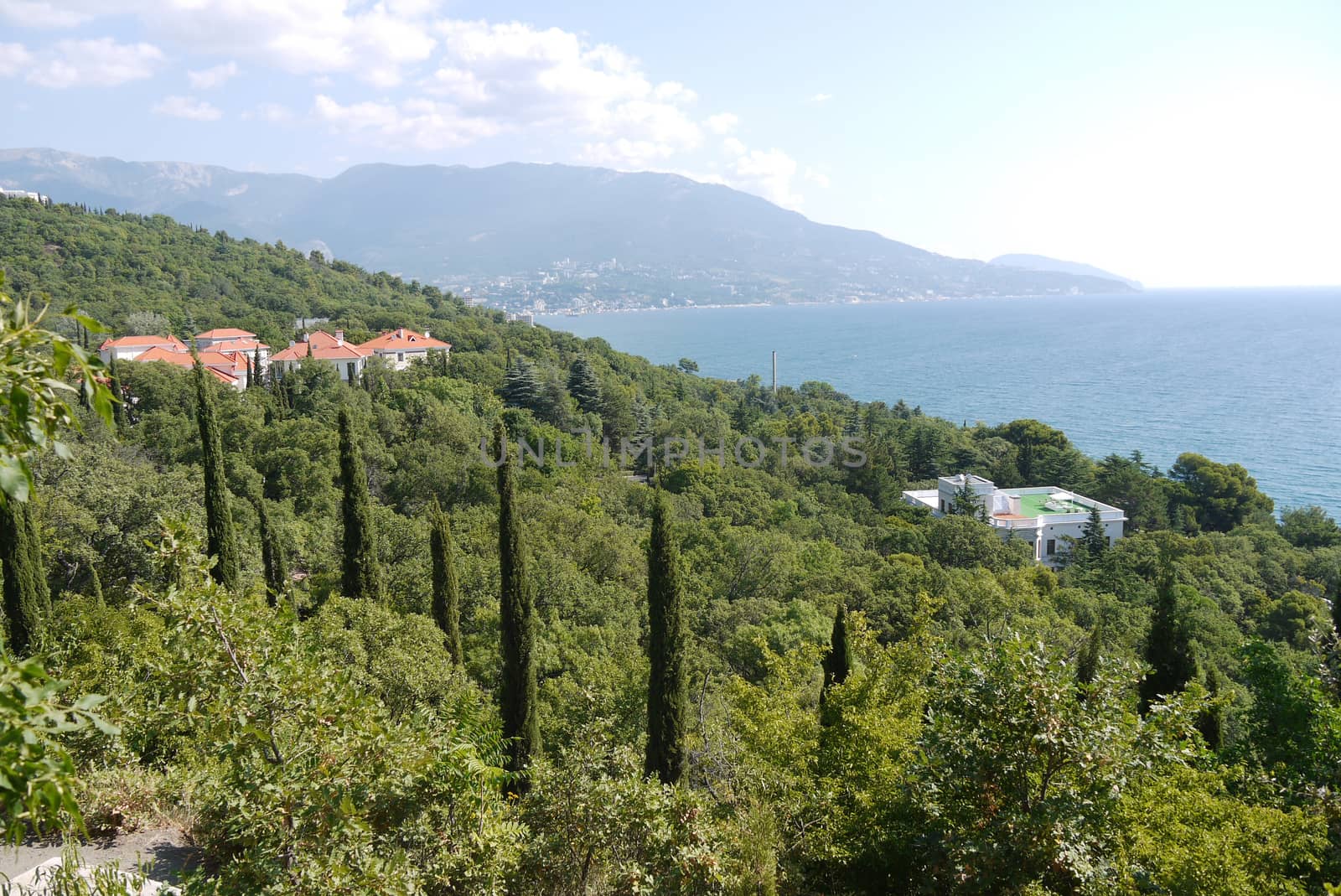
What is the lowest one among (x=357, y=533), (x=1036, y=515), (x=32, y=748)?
(x=1036, y=515)

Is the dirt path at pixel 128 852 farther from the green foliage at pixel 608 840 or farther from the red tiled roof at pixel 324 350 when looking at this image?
the red tiled roof at pixel 324 350

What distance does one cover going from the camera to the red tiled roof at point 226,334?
4669 centimetres

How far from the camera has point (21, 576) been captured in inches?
504

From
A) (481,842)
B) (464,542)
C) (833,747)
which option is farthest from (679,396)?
(481,842)

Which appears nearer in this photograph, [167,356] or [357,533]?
[357,533]

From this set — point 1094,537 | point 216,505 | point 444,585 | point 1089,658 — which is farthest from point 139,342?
point 1094,537

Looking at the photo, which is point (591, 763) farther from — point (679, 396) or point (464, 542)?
point (679, 396)

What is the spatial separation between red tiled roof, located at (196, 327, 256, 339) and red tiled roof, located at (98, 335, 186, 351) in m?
3.74

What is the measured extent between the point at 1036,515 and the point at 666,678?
109 feet

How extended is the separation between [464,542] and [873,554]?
50.2 feet

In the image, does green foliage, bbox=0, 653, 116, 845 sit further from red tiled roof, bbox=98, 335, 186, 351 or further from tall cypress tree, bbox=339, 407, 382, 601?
red tiled roof, bbox=98, 335, 186, 351

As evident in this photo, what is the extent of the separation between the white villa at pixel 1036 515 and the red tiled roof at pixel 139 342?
1675 inches

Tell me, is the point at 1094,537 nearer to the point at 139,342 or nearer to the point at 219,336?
the point at 139,342

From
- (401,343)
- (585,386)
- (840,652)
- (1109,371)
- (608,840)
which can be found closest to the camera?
(608,840)
